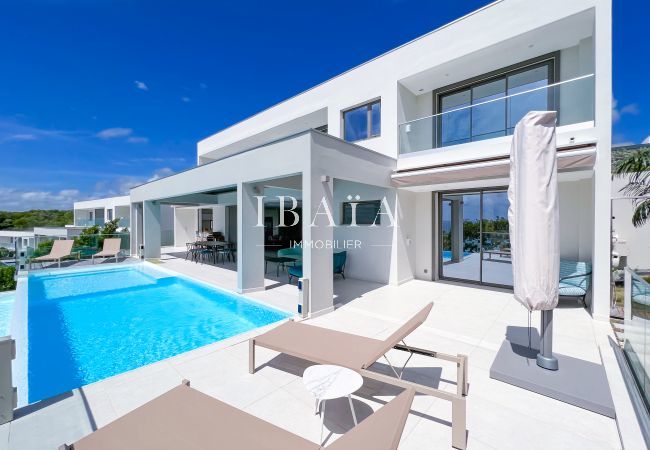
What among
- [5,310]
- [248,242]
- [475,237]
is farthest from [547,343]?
[5,310]

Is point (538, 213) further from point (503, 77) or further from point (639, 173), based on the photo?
point (639, 173)

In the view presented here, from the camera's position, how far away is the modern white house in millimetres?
8648

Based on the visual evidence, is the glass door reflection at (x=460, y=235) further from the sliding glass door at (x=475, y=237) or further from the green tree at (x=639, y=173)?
the green tree at (x=639, y=173)

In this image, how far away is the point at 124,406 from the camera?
14.0 ft

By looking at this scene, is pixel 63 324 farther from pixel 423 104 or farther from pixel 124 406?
pixel 423 104

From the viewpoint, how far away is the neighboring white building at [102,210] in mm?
43156

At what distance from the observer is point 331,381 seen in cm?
370

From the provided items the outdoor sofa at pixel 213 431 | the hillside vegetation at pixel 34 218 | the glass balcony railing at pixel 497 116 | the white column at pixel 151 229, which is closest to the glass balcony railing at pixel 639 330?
the outdoor sofa at pixel 213 431

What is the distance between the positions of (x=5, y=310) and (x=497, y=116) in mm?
20018

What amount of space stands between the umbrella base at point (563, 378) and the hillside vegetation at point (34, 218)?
96.1 metres

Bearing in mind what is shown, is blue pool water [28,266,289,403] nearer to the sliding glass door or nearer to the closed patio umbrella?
the closed patio umbrella

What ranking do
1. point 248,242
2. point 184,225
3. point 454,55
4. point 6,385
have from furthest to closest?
point 184,225 < point 454,55 < point 248,242 < point 6,385

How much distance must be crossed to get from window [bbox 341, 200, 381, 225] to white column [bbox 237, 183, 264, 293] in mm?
4863

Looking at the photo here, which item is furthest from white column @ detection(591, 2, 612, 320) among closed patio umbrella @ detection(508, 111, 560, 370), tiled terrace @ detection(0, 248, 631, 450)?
closed patio umbrella @ detection(508, 111, 560, 370)
